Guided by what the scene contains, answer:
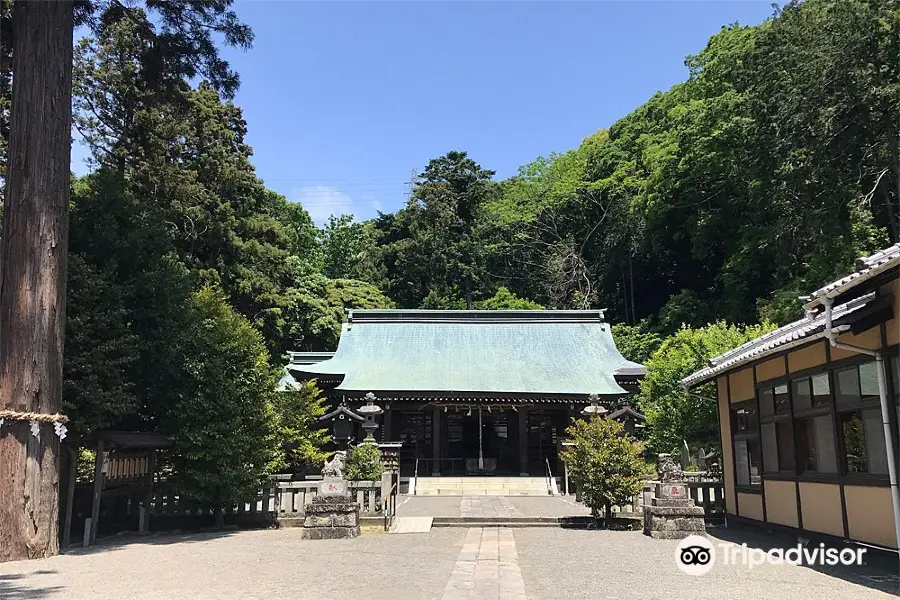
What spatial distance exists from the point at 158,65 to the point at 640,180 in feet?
93.0

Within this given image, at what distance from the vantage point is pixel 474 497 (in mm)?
16906

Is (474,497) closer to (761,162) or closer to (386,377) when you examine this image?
(386,377)

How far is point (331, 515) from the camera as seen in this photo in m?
10.2

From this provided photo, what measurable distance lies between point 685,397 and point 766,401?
4981mm

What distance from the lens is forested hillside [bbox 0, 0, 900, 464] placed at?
37.0 ft

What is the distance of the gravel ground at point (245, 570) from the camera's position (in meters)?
6.29

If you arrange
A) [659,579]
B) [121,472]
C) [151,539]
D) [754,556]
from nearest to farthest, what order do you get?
[659,579], [754,556], [151,539], [121,472]

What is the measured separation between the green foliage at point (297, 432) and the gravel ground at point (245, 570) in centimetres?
419

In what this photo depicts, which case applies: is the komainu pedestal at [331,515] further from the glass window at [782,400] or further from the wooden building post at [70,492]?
the glass window at [782,400]

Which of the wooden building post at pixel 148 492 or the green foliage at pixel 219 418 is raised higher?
the green foliage at pixel 219 418

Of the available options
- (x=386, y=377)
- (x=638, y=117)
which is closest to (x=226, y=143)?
(x=386, y=377)

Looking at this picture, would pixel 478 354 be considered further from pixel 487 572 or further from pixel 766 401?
pixel 487 572

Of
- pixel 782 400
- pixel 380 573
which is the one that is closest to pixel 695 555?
pixel 782 400

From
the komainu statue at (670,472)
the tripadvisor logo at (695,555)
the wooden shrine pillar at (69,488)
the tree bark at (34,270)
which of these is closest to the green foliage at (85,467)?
the wooden shrine pillar at (69,488)
